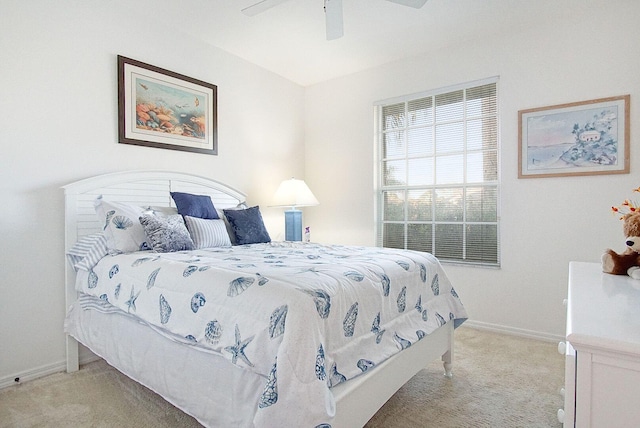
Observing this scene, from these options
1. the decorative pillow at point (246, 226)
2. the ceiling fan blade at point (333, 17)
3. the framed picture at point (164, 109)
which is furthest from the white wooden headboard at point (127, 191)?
the ceiling fan blade at point (333, 17)

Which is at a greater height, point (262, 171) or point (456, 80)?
point (456, 80)

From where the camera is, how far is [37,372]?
2.32 metres

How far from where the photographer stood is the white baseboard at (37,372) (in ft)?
7.21

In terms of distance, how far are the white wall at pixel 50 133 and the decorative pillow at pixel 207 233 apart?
72cm

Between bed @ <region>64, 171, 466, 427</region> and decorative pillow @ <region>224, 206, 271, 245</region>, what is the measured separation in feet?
1.97

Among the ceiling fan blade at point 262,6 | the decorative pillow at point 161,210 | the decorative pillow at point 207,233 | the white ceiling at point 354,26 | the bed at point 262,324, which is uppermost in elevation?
the white ceiling at point 354,26

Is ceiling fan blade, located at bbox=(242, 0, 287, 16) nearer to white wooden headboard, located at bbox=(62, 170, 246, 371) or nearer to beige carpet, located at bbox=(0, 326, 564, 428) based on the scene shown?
white wooden headboard, located at bbox=(62, 170, 246, 371)

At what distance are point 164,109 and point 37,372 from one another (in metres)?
2.07

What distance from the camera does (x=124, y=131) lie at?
2.77 m

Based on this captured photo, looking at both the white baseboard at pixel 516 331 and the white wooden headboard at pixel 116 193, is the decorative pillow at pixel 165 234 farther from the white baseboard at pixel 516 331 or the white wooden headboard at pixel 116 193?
the white baseboard at pixel 516 331

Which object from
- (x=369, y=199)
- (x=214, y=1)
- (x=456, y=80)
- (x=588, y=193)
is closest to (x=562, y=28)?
(x=456, y=80)

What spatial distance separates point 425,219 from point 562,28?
1.91 metres

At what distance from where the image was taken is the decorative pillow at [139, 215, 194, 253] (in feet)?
7.41

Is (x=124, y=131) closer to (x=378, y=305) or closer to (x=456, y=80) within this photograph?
(x=378, y=305)
